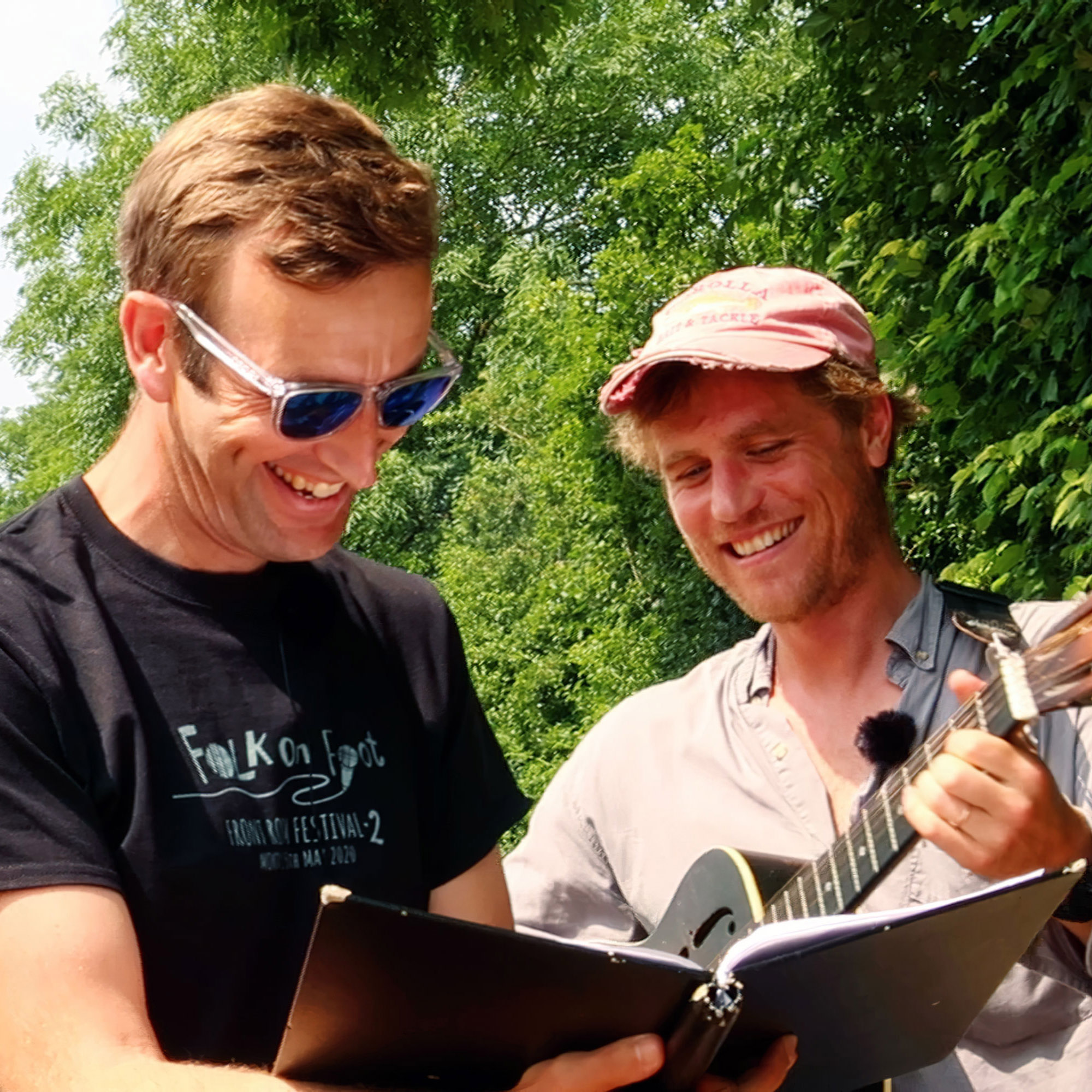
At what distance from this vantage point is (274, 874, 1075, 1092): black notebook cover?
1528 millimetres

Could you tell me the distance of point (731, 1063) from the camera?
6.17ft

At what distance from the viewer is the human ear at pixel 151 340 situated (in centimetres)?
204

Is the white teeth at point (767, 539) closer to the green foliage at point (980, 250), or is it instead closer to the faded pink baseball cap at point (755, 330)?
the faded pink baseball cap at point (755, 330)

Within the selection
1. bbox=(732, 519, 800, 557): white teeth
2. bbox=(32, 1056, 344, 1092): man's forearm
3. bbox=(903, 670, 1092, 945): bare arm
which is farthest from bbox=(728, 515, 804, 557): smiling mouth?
bbox=(32, 1056, 344, 1092): man's forearm

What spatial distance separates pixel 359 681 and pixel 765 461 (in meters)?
0.99

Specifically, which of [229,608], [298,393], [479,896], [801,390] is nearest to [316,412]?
[298,393]

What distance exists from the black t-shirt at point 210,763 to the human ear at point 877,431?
1165 mm

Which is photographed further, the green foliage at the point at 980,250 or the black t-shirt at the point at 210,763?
the green foliage at the point at 980,250

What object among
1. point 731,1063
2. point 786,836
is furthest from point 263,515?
point 786,836

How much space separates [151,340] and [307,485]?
29cm

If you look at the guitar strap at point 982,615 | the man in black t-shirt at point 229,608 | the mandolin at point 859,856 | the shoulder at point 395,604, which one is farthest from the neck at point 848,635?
the man in black t-shirt at point 229,608

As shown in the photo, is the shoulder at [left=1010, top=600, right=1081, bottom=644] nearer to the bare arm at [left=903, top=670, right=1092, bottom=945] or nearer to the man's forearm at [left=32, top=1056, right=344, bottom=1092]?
the bare arm at [left=903, top=670, right=1092, bottom=945]

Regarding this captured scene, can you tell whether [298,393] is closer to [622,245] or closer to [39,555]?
[39,555]

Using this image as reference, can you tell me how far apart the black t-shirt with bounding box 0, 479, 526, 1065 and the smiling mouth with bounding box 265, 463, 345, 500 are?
0.16 metres
